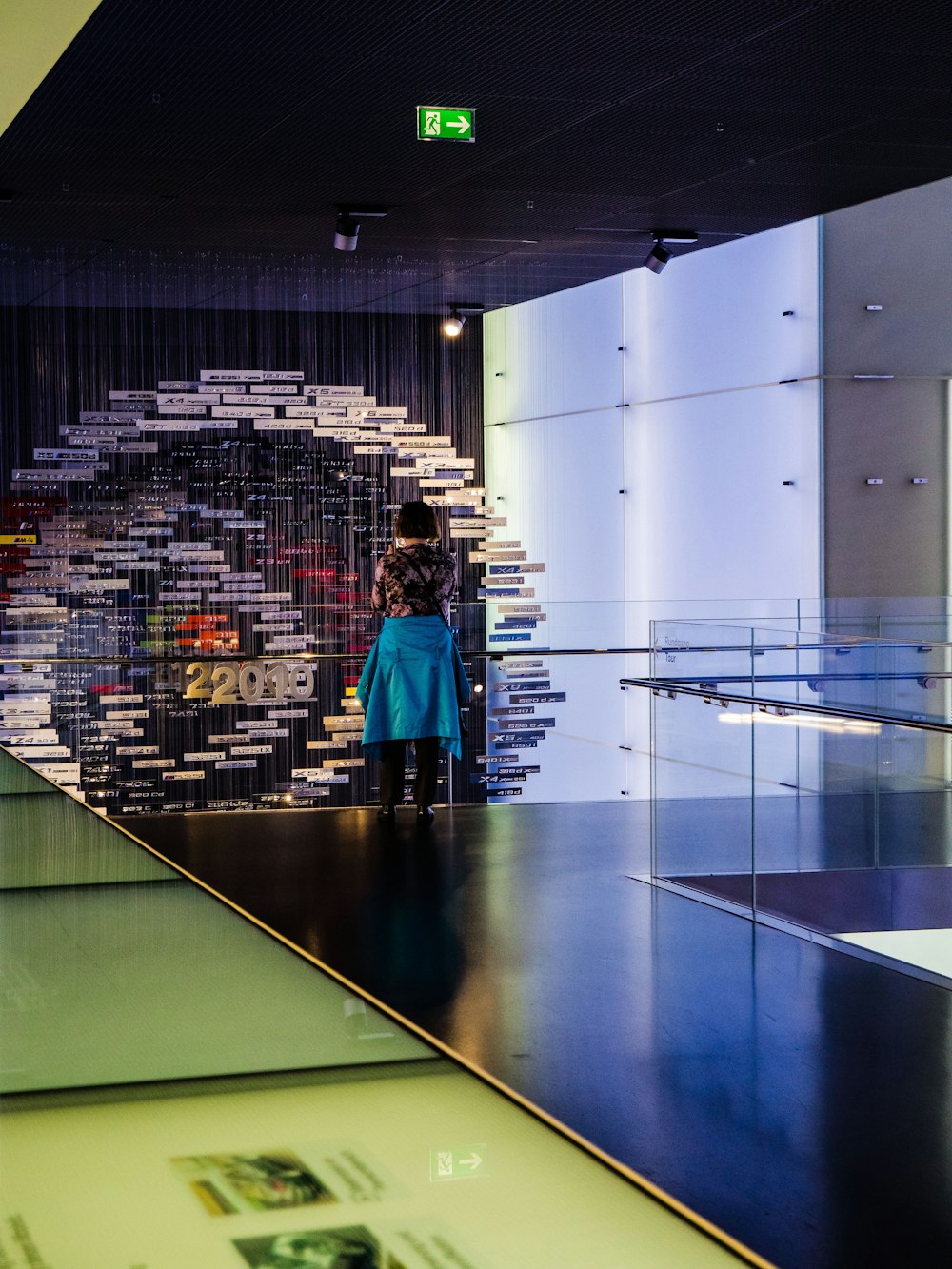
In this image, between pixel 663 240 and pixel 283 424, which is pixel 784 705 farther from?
pixel 283 424

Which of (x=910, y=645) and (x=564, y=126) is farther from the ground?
(x=564, y=126)

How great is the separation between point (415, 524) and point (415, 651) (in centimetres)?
59

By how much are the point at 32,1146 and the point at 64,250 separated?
7849 millimetres

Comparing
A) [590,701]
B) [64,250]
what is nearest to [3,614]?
[64,250]

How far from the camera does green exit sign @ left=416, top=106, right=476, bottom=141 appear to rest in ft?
18.8

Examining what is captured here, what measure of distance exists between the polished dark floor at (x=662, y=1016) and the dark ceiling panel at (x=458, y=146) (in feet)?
9.58

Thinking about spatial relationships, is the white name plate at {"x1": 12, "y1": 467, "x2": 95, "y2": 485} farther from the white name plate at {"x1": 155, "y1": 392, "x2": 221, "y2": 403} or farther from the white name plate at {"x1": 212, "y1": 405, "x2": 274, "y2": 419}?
the white name plate at {"x1": 212, "y1": 405, "x2": 274, "y2": 419}

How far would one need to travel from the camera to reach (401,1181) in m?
1.08

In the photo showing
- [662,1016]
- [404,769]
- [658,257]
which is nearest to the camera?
[662,1016]

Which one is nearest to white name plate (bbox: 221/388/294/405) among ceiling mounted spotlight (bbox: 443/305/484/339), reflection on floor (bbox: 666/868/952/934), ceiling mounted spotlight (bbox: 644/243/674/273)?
ceiling mounted spotlight (bbox: 443/305/484/339)

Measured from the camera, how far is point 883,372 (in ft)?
29.2

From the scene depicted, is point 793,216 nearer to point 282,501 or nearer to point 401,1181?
point 282,501

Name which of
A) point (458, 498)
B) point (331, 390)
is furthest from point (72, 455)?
point (458, 498)

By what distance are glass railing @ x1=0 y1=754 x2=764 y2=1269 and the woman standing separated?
5.18m
